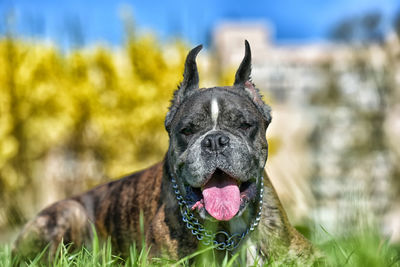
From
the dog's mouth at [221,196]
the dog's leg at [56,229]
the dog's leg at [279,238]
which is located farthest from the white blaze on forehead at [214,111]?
the dog's leg at [56,229]

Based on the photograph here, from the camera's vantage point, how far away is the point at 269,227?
352 cm

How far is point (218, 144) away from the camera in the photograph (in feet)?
10.6

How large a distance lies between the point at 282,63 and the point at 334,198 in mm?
36268

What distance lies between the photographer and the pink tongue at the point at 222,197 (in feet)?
10.5

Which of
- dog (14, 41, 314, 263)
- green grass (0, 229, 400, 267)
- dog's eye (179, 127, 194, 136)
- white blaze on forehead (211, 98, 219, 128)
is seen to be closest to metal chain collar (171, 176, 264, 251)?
dog (14, 41, 314, 263)

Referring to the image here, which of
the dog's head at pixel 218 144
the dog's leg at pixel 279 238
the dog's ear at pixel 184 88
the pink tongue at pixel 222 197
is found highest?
the dog's ear at pixel 184 88

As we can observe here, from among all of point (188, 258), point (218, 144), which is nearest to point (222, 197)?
point (218, 144)

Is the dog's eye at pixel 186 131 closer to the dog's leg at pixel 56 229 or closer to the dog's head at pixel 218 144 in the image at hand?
the dog's head at pixel 218 144

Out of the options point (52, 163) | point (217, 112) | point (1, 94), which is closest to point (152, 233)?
point (217, 112)

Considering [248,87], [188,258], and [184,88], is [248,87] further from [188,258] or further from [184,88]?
[188,258]

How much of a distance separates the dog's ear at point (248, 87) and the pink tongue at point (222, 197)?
0.65 metres

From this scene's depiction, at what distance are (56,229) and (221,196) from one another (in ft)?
5.93

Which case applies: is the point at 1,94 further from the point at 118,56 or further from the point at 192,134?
the point at 192,134

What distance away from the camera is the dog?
3260 mm
